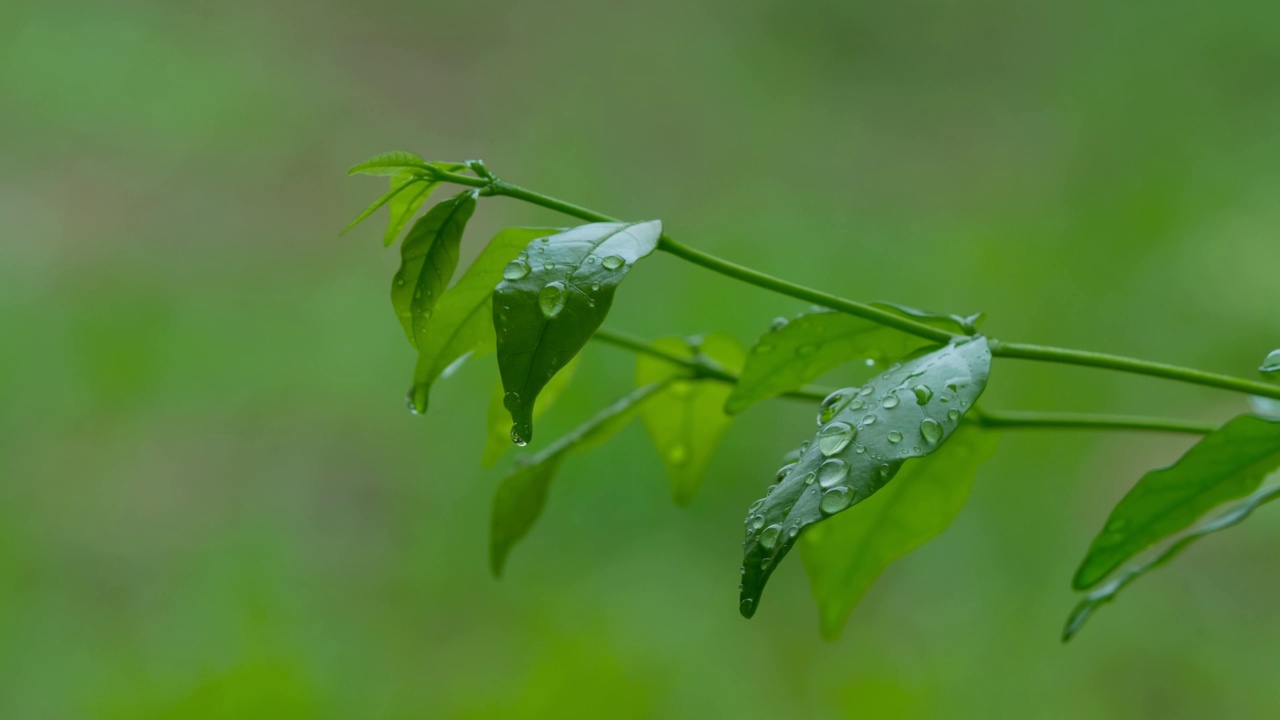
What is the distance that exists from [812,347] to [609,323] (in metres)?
1.14

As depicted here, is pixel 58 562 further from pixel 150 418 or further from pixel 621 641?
pixel 621 641

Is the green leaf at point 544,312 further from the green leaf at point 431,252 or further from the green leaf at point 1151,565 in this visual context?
the green leaf at point 1151,565

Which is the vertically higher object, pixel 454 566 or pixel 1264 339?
pixel 1264 339

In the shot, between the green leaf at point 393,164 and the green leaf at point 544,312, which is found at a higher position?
the green leaf at point 393,164

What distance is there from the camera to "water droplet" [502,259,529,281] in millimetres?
279

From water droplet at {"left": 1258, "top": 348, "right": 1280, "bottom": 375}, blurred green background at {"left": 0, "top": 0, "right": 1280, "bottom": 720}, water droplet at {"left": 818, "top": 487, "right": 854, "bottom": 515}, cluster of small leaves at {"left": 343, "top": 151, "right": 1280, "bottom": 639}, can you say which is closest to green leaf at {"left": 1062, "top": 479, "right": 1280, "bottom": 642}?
cluster of small leaves at {"left": 343, "top": 151, "right": 1280, "bottom": 639}

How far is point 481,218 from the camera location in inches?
64.2

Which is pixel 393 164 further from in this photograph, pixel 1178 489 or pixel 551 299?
pixel 1178 489

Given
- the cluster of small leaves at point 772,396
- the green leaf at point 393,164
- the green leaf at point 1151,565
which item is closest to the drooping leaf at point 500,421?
the cluster of small leaves at point 772,396

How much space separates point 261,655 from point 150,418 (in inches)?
15.8

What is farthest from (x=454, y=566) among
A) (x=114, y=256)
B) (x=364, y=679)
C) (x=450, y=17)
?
(x=450, y=17)

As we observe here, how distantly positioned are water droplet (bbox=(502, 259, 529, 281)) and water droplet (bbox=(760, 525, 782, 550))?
3.7 inches

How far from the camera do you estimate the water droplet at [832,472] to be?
246 millimetres

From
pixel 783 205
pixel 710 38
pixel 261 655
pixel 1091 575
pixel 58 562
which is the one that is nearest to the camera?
pixel 1091 575
